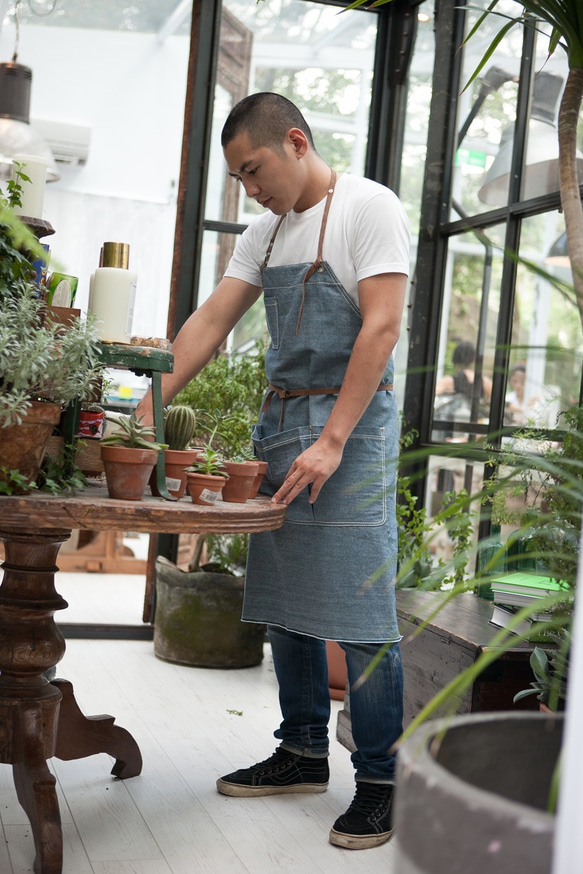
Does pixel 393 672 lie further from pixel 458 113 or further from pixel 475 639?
pixel 458 113

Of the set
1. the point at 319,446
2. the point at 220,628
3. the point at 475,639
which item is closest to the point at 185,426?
the point at 319,446

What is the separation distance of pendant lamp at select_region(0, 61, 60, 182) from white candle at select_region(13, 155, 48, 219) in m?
1.77

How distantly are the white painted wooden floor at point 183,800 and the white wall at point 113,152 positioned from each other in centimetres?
302

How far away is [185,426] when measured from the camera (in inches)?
73.6

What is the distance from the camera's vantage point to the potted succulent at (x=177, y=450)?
70.6 inches

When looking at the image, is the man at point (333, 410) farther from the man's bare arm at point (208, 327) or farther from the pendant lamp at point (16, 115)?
the pendant lamp at point (16, 115)

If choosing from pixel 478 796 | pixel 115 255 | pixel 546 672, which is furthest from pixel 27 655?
pixel 478 796

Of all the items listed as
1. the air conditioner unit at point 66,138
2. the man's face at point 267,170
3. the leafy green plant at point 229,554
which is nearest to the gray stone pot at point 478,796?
the man's face at point 267,170

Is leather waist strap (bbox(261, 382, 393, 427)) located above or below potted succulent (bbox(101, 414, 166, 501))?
above

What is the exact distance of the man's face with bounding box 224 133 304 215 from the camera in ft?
6.84

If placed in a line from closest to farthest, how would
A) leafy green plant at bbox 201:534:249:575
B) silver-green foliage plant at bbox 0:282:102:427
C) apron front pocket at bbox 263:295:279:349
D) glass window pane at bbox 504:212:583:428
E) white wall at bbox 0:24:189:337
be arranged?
silver-green foliage plant at bbox 0:282:102:427
apron front pocket at bbox 263:295:279:349
glass window pane at bbox 504:212:583:428
leafy green plant at bbox 201:534:249:575
white wall at bbox 0:24:189:337

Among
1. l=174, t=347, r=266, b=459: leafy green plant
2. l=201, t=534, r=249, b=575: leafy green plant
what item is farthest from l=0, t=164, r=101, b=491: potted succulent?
l=201, t=534, r=249, b=575: leafy green plant

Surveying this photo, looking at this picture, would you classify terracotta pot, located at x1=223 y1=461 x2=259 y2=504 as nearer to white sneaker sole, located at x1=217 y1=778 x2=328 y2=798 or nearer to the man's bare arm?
the man's bare arm

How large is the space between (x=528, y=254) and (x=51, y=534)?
2.32 m
